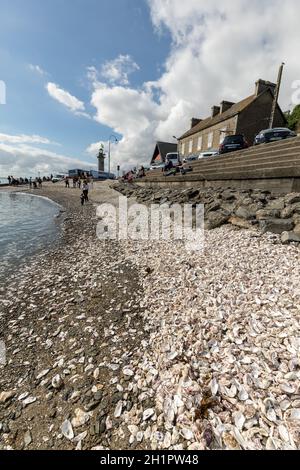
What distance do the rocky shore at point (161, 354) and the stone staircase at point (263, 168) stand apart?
103 inches

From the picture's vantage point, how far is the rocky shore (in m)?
2.80

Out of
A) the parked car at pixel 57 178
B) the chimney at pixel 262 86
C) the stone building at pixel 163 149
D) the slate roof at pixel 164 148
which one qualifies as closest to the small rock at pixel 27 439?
the chimney at pixel 262 86

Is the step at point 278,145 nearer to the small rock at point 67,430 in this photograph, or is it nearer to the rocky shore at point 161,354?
the rocky shore at point 161,354

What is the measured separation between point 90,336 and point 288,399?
357 centimetres

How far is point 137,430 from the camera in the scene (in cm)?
288

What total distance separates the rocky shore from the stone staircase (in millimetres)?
2626

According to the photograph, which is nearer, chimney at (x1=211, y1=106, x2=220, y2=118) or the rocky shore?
the rocky shore

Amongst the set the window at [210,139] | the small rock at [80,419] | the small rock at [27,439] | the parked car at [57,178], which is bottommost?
the small rock at [27,439]

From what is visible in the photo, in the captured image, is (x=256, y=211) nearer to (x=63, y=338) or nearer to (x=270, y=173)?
(x=270, y=173)

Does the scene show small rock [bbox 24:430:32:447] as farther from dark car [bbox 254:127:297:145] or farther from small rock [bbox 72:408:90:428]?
dark car [bbox 254:127:297:145]

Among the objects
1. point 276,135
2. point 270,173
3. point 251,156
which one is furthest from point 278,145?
point 276,135

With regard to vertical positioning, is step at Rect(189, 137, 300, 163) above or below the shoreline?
above

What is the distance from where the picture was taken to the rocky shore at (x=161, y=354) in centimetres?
280

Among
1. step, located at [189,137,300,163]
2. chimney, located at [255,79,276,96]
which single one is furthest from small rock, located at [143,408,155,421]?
chimney, located at [255,79,276,96]
